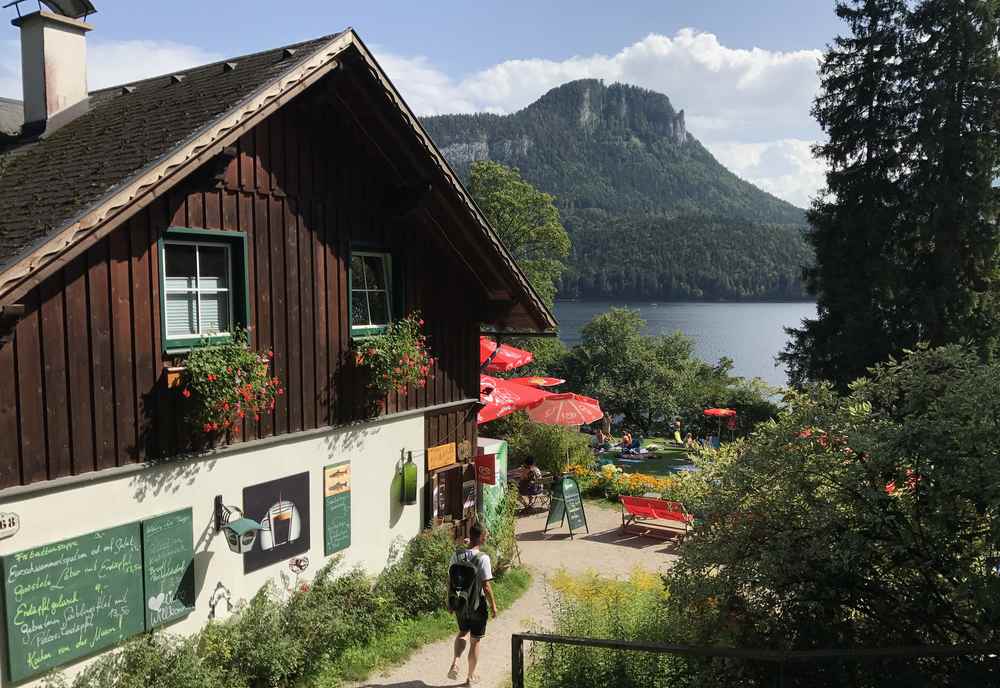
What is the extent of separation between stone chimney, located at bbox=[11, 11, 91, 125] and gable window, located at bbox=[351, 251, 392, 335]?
4.72 m

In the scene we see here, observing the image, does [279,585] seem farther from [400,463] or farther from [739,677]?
[739,677]

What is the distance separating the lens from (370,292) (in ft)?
34.6

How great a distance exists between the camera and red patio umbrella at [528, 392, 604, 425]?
62.3 feet

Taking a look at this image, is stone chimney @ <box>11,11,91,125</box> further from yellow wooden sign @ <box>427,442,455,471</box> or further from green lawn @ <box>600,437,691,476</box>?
green lawn @ <box>600,437,691,476</box>

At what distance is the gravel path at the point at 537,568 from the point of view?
356 inches

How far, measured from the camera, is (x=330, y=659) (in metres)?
8.99

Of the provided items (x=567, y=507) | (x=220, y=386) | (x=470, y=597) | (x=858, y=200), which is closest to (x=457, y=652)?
(x=470, y=597)

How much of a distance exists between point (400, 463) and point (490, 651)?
289cm

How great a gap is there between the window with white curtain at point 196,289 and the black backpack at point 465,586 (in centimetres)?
377

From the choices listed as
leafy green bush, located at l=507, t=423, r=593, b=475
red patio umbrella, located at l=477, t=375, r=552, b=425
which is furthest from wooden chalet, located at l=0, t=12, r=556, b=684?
leafy green bush, located at l=507, t=423, r=593, b=475

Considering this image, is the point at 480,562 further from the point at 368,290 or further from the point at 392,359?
the point at 368,290

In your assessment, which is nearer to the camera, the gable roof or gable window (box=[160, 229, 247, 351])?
the gable roof

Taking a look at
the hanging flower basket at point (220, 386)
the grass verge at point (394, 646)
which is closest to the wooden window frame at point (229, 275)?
the hanging flower basket at point (220, 386)

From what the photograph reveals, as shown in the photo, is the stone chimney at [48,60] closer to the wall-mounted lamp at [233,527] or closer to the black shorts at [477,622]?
the wall-mounted lamp at [233,527]
